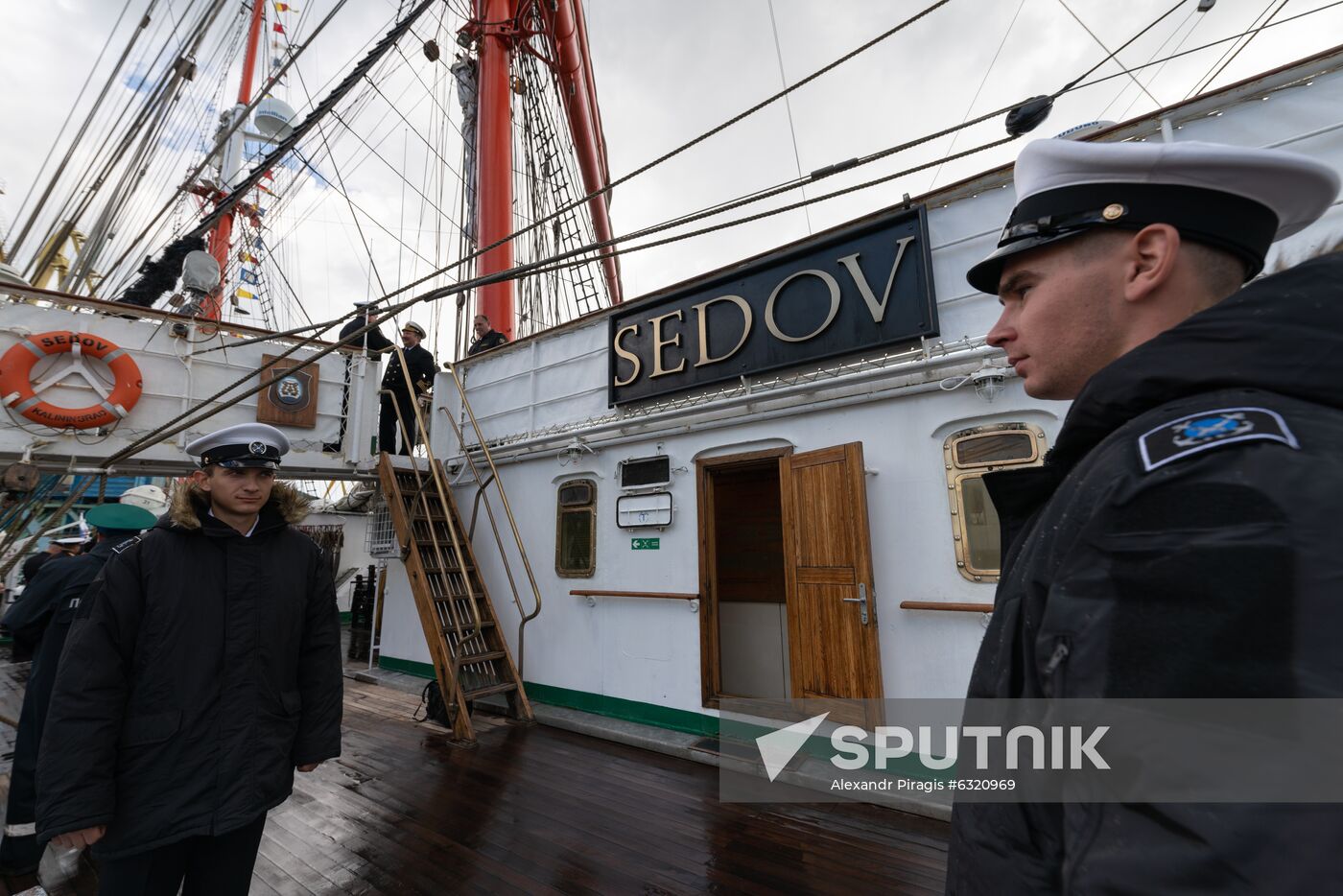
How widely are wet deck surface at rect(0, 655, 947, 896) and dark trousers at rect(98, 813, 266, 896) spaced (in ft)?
3.66

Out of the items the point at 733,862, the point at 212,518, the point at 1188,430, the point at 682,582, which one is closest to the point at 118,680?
the point at 212,518

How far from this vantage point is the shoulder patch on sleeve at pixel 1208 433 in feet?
1.49

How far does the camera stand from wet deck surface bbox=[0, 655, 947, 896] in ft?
9.07

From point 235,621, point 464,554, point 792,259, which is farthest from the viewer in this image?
point 464,554

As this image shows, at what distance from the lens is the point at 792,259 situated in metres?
4.74

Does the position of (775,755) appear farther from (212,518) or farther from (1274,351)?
(1274,351)

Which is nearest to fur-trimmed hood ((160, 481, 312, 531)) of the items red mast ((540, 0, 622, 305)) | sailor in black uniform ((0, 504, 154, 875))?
sailor in black uniform ((0, 504, 154, 875))

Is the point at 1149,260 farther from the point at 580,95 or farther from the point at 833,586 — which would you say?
the point at 580,95

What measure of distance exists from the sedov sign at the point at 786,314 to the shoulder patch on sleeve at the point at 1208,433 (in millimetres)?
3819

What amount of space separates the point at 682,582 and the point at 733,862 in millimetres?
2299

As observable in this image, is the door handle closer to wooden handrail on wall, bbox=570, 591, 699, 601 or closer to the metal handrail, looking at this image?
wooden handrail on wall, bbox=570, 591, 699, 601

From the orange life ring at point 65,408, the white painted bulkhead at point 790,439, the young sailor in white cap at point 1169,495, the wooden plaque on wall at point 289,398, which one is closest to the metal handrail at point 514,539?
the white painted bulkhead at point 790,439

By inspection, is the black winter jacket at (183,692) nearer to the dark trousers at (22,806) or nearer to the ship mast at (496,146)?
the dark trousers at (22,806)

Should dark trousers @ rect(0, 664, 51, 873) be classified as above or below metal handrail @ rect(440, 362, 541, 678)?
below
